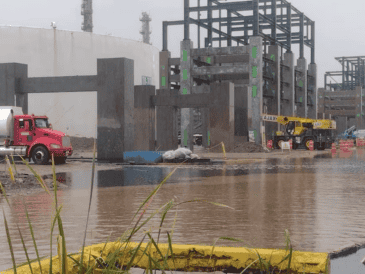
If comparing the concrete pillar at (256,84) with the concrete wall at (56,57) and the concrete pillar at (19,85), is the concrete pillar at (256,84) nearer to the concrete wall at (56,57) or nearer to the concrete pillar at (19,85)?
the concrete wall at (56,57)

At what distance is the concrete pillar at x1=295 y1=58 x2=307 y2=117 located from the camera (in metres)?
64.9

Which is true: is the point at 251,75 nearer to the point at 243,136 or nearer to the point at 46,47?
the point at 243,136

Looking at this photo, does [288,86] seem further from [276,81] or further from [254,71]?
[254,71]

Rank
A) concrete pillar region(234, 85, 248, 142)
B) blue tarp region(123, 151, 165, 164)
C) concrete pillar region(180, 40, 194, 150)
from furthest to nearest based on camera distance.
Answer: concrete pillar region(180, 40, 194, 150)
concrete pillar region(234, 85, 248, 142)
blue tarp region(123, 151, 165, 164)

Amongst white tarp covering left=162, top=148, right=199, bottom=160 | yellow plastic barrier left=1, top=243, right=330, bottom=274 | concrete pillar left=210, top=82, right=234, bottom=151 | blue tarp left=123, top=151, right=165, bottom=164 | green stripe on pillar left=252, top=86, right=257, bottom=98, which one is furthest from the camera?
green stripe on pillar left=252, top=86, right=257, bottom=98

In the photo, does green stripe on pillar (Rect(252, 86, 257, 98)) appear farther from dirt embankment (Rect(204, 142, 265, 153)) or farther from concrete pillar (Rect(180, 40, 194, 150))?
dirt embankment (Rect(204, 142, 265, 153))

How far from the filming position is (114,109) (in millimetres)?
29344

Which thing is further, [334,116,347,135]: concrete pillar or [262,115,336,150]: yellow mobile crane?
[334,116,347,135]: concrete pillar

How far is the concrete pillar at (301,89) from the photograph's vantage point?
64.9 metres

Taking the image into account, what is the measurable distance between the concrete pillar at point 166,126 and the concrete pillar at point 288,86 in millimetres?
23243

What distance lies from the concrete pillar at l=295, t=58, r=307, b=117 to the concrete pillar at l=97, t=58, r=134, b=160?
38422 mm

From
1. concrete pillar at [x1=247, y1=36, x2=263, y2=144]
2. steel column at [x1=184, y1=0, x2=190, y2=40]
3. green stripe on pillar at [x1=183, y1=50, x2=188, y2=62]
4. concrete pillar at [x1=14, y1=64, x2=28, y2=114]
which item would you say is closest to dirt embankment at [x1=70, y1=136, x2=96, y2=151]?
green stripe on pillar at [x1=183, y1=50, x2=188, y2=62]

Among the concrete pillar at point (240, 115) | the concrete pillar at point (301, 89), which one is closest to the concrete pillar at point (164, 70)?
the concrete pillar at point (240, 115)

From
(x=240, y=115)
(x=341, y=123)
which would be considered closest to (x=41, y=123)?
(x=240, y=115)
